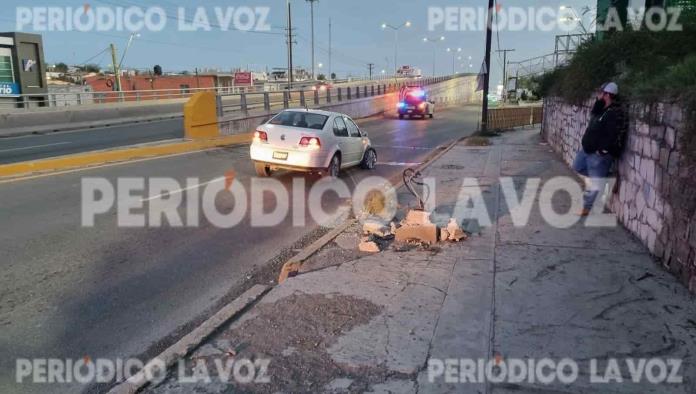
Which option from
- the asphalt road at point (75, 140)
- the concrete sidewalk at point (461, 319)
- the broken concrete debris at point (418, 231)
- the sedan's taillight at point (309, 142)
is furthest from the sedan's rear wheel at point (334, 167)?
the asphalt road at point (75, 140)

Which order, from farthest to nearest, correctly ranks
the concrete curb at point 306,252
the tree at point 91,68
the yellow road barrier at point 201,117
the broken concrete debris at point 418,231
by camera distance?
1. the tree at point 91,68
2. the yellow road barrier at point 201,117
3. the broken concrete debris at point 418,231
4. the concrete curb at point 306,252

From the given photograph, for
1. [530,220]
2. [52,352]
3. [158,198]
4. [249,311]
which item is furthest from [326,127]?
[52,352]

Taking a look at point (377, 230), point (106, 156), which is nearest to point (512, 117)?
point (106, 156)

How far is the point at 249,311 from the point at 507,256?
3063mm

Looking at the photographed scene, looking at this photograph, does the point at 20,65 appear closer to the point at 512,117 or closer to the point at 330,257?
the point at 512,117

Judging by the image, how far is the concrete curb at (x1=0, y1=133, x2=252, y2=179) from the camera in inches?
444

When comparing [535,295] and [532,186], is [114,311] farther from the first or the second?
[532,186]

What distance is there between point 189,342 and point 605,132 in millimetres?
6049

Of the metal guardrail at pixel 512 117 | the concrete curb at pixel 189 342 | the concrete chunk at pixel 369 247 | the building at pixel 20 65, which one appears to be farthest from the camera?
the metal guardrail at pixel 512 117

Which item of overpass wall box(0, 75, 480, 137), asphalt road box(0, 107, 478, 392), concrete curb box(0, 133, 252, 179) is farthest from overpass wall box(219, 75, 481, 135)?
asphalt road box(0, 107, 478, 392)

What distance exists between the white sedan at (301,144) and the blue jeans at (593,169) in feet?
17.6

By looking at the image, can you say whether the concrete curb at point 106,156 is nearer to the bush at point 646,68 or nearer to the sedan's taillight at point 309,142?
the sedan's taillight at point 309,142

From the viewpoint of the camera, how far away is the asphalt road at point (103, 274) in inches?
169

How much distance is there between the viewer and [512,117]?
3262 cm
